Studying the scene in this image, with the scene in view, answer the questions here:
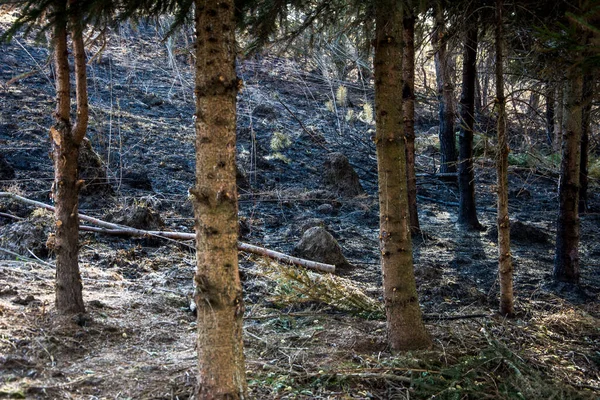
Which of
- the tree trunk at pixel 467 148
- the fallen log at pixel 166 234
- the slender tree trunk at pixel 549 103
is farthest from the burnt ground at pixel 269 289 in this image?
the slender tree trunk at pixel 549 103

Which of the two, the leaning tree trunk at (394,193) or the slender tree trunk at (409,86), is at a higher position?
→ the slender tree trunk at (409,86)

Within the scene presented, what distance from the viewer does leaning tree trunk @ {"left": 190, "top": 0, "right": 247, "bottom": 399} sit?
3223 millimetres

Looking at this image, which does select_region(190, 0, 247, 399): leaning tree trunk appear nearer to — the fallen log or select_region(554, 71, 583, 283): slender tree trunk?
the fallen log

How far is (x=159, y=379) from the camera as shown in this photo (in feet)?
13.3

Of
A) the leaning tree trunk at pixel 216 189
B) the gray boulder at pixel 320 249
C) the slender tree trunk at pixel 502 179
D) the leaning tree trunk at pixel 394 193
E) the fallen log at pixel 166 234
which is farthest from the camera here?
the gray boulder at pixel 320 249

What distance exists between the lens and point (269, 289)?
6469mm

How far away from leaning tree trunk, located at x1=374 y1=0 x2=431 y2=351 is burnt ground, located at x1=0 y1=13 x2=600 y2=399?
0.27m

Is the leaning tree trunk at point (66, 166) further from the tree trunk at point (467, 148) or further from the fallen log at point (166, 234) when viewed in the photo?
the tree trunk at point (467, 148)

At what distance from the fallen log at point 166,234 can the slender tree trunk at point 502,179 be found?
2.13 meters

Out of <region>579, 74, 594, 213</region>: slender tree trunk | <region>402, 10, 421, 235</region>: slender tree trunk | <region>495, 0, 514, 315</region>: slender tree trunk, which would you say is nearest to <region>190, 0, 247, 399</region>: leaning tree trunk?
<region>495, 0, 514, 315</region>: slender tree trunk

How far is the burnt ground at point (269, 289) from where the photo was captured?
422 cm

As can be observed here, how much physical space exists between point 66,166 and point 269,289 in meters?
2.63

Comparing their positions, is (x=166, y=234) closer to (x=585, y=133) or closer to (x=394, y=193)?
(x=394, y=193)

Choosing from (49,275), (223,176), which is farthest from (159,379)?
(49,275)
